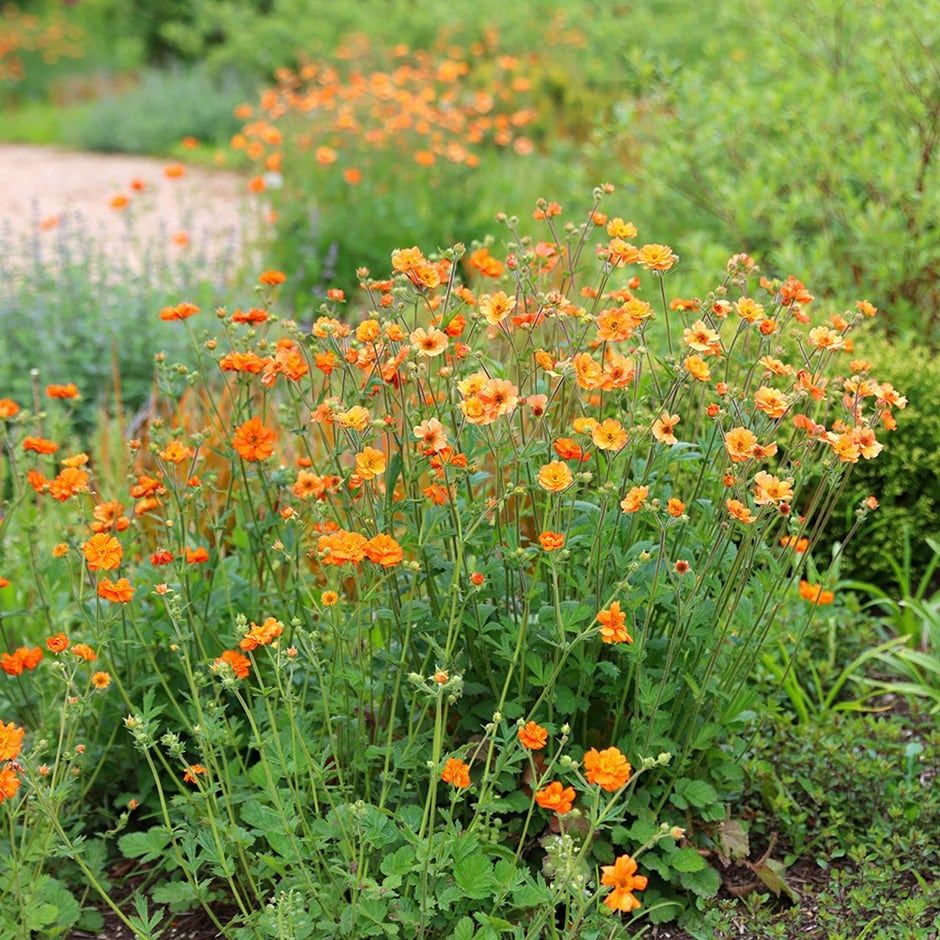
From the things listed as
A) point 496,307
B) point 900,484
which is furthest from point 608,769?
point 900,484

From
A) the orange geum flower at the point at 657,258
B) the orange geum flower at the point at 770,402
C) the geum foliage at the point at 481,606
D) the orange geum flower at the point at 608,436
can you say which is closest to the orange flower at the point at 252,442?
the geum foliage at the point at 481,606

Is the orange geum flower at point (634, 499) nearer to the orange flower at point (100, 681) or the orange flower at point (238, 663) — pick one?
the orange flower at point (238, 663)

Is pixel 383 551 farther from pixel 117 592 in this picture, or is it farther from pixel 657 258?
pixel 657 258

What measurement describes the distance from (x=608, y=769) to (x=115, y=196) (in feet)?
24.8

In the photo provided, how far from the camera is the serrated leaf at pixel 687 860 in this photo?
2143 millimetres

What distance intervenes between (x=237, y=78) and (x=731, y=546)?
33.5 ft

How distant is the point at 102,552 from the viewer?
212cm

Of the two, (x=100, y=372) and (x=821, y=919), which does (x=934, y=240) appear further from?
(x=100, y=372)

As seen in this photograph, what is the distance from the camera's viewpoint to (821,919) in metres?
2.25

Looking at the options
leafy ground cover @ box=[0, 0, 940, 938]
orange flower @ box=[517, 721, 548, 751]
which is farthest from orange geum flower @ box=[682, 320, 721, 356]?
orange flower @ box=[517, 721, 548, 751]

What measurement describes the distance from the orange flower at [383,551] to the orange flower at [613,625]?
13.3 inches

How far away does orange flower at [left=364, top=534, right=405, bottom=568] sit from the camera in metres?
→ 1.84

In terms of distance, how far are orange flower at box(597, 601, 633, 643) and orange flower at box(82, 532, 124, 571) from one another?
0.91m

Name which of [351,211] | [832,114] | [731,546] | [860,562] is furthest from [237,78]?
[731,546]
